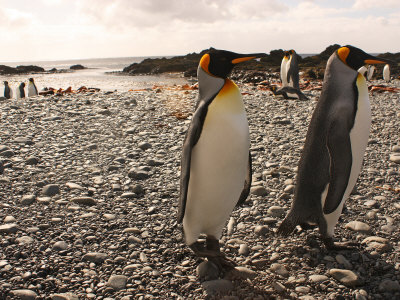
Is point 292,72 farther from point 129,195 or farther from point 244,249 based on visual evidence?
point 244,249

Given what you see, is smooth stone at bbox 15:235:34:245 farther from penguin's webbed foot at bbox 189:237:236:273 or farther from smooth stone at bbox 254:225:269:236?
smooth stone at bbox 254:225:269:236

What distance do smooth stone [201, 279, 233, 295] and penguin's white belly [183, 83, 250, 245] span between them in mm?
409

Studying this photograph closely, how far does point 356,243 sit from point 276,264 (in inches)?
30.7

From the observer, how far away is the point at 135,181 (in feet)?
15.1

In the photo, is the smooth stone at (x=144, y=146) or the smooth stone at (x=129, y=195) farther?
the smooth stone at (x=144, y=146)

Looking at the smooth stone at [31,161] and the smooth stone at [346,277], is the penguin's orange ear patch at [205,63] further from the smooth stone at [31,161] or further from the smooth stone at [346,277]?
the smooth stone at [31,161]

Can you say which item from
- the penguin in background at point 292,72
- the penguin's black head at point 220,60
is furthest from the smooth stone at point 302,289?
the penguin in background at point 292,72

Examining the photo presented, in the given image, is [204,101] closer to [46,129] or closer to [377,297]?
[377,297]

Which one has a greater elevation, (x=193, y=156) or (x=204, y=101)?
(x=204, y=101)

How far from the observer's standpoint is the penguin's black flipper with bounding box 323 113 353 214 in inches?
112

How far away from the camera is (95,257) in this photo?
2885 millimetres

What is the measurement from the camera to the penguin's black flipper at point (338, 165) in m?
2.85

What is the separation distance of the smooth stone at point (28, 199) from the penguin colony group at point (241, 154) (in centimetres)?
194

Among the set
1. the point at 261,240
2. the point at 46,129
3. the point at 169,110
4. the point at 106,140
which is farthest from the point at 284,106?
the point at 261,240
